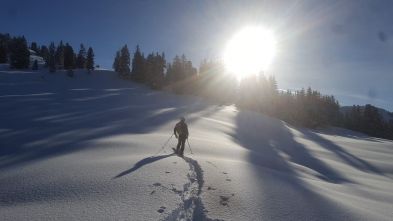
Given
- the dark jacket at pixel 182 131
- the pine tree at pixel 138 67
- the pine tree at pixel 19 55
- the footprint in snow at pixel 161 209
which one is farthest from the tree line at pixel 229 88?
the footprint in snow at pixel 161 209

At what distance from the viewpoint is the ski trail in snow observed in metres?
9.16

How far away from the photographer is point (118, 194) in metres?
10.1

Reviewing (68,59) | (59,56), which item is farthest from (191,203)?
(59,56)

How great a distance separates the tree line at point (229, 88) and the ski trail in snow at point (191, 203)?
272ft

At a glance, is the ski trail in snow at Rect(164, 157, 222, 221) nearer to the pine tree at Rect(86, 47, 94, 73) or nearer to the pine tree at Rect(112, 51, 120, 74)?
the pine tree at Rect(86, 47, 94, 73)

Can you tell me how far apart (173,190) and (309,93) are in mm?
113486

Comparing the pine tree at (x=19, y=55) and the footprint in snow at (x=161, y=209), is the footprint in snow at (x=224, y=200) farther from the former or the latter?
the pine tree at (x=19, y=55)

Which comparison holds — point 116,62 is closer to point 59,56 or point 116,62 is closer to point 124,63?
point 124,63

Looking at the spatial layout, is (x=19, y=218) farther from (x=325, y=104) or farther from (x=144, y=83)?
(x=325, y=104)

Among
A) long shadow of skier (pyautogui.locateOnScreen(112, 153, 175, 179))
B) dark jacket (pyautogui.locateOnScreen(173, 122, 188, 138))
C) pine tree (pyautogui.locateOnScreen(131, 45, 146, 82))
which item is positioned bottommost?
long shadow of skier (pyautogui.locateOnScreen(112, 153, 175, 179))

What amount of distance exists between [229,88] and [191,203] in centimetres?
9504

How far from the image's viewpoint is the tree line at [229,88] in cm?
9694

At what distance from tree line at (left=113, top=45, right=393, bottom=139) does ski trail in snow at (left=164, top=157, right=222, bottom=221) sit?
83.1 meters

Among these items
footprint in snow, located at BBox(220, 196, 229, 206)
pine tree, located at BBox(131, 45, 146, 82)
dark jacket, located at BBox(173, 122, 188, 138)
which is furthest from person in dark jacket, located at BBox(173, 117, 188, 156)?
pine tree, located at BBox(131, 45, 146, 82)
